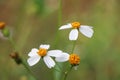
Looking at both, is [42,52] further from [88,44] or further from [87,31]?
[88,44]

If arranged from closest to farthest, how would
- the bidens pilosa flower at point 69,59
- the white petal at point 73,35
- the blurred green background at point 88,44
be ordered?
the bidens pilosa flower at point 69,59
the white petal at point 73,35
the blurred green background at point 88,44

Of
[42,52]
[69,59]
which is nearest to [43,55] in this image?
[42,52]

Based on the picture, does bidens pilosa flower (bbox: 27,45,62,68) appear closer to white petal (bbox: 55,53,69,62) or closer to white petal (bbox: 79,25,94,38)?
white petal (bbox: 55,53,69,62)

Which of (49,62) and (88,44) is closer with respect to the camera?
(49,62)

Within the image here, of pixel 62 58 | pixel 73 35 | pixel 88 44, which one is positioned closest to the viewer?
pixel 62 58

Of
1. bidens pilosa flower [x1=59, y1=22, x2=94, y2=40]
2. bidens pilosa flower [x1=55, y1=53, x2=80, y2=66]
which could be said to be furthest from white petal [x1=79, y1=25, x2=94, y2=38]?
bidens pilosa flower [x1=55, y1=53, x2=80, y2=66]

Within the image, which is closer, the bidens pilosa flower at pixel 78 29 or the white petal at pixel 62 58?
the white petal at pixel 62 58

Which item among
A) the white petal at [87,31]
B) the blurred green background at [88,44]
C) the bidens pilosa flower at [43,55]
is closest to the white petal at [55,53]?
the bidens pilosa flower at [43,55]

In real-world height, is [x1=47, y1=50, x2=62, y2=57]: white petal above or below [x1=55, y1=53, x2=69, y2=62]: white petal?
above

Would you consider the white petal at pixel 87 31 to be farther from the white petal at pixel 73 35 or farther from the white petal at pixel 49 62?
the white petal at pixel 49 62

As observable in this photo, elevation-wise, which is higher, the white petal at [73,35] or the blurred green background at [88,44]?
the white petal at [73,35]

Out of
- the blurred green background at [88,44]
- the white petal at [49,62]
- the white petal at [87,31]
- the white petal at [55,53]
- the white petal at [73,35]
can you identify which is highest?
the white petal at [87,31]

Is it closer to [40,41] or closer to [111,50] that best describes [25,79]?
[111,50]
